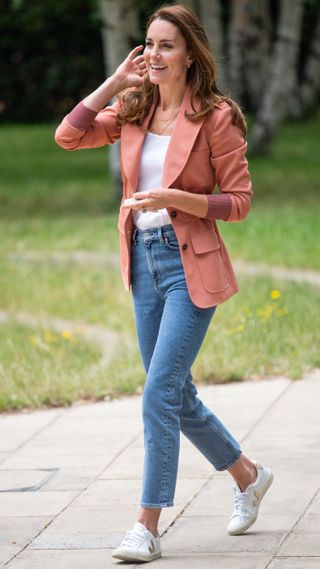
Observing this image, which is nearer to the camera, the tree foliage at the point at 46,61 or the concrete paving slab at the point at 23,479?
the concrete paving slab at the point at 23,479

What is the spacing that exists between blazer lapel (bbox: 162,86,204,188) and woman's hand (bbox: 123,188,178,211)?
5.3 inches

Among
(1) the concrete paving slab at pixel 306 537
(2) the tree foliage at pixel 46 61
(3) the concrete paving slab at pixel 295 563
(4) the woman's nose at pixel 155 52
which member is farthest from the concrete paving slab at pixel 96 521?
(2) the tree foliage at pixel 46 61

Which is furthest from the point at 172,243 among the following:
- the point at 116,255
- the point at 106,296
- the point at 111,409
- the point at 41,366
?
the point at 116,255

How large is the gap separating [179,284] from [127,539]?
938 mm

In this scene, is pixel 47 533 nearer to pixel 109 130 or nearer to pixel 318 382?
pixel 109 130

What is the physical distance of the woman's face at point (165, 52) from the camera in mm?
4684

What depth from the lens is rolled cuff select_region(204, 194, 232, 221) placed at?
4.60 meters

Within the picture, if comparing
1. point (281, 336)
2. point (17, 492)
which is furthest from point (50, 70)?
point (17, 492)

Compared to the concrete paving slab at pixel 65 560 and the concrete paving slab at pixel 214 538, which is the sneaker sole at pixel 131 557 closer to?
the concrete paving slab at pixel 65 560

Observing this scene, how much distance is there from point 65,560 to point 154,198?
1.36 metres

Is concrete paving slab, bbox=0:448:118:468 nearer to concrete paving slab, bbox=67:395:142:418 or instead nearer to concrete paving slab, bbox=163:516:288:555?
concrete paving slab, bbox=67:395:142:418

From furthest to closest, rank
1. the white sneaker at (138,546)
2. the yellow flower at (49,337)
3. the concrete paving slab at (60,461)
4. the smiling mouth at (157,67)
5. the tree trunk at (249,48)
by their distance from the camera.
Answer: the tree trunk at (249,48), the yellow flower at (49,337), the concrete paving slab at (60,461), the smiling mouth at (157,67), the white sneaker at (138,546)

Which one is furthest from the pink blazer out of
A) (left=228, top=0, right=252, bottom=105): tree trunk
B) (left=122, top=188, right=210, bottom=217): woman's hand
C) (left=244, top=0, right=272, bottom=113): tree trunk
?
(left=244, top=0, right=272, bottom=113): tree trunk

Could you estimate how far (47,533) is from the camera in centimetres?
505
